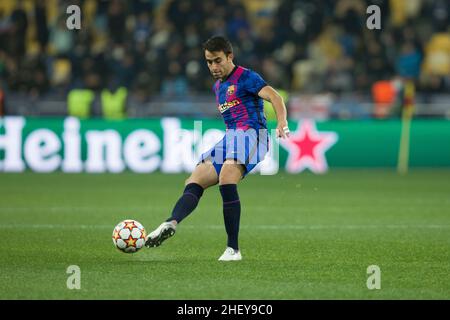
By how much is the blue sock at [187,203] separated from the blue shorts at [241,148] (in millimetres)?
245

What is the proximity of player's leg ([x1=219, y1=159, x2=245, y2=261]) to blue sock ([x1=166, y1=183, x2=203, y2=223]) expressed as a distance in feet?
0.86

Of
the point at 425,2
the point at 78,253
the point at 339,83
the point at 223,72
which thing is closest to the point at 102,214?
the point at 78,253

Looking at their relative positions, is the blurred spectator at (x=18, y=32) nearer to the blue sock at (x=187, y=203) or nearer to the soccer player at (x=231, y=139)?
the soccer player at (x=231, y=139)

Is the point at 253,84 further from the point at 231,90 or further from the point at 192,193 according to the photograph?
the point at 192,193

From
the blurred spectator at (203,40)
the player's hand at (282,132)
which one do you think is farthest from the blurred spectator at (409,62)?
the player's hand at (282,132)

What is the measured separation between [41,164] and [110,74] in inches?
131

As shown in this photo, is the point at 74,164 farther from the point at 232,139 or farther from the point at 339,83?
the point at 232,139

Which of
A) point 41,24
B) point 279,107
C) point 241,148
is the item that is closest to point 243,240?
point 241,148

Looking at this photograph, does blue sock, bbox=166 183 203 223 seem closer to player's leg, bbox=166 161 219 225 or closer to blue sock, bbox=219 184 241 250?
player's leg, bbox=166 161 219 225

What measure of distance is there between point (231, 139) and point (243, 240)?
1.82 metres

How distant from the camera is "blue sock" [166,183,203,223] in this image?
8773 mm

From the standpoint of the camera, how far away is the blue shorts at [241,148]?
8914mm

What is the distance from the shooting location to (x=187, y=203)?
8.88 m

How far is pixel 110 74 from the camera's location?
857 inches
